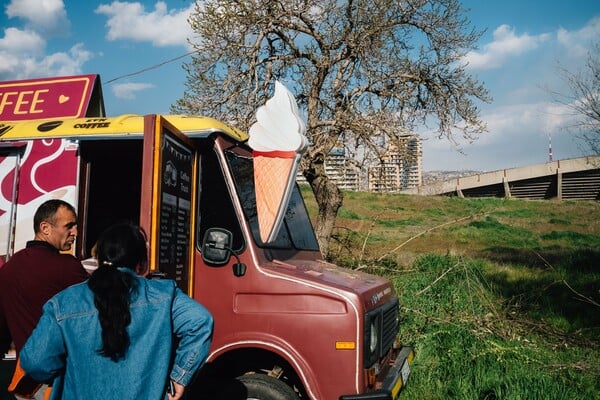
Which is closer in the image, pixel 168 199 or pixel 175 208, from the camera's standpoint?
pixel 168 199

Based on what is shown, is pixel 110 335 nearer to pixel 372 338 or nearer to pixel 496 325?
pixel 372 338

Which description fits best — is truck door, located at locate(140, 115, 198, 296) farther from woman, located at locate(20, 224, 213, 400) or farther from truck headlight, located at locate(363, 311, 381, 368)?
truck headlight, located at locate(363, 311, 381, 368)

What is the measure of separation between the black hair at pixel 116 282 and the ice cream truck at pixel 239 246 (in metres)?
0.65

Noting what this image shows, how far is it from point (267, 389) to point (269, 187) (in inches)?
56.0

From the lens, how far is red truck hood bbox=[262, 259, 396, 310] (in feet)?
12.5

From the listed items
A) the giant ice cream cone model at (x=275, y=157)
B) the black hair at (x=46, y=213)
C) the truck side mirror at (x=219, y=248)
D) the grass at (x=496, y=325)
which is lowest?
the grass at (x=496, y=325)

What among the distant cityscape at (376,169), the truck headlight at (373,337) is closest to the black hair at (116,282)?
the truck headlight at (373,337)

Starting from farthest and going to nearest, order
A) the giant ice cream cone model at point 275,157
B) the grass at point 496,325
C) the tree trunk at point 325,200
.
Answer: the tree trunk at point 325,200 → the grass at point 496,325 → the giant ice cream cone model at point 275,157

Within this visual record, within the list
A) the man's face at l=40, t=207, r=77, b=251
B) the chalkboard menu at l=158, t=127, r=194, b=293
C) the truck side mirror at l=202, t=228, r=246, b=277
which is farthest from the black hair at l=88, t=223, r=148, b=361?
the truck side mirror at l=202, t=228, r=246, b=277

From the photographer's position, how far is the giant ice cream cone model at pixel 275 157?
392 cm

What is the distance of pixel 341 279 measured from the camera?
4145 millimetres

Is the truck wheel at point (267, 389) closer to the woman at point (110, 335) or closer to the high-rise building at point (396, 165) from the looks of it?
the woman at point (110, 335)

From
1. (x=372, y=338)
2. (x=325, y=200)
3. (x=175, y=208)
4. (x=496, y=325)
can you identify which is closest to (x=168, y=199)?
(x=175, y=208)

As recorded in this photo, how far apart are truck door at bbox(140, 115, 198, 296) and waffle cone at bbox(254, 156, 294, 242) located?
56 cm
